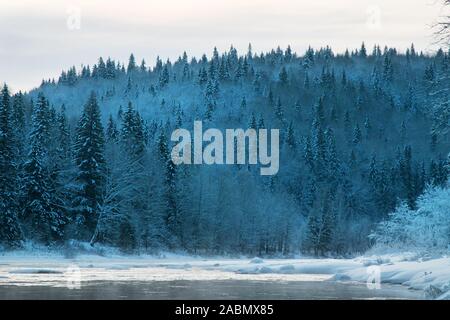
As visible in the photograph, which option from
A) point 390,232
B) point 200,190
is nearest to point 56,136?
point 200,190

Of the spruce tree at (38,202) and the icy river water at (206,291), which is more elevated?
the icy river water at (206,291)

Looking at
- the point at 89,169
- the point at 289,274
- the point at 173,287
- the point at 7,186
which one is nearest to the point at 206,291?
the point at 173,287

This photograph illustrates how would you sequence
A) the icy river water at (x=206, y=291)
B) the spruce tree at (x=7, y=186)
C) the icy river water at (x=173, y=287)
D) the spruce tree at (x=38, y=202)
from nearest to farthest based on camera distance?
the icy river water at (x=206, y=291) → the icy river water at (x=173, y=287) → the spruce tree at (x=7, y=186) → the spruce tree at (x=38, y=202)

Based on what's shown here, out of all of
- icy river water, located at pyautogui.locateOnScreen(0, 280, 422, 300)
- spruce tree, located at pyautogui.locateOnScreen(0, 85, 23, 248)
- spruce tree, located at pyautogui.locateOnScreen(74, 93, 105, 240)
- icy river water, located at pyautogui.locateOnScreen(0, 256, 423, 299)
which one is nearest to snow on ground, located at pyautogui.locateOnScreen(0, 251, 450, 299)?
icy river water, located at pyautogui.locateOnScreen(0, 256, 423, 299)

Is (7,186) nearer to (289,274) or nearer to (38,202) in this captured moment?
(38,202)

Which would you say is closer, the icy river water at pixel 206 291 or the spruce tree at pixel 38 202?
the icy river water at pixel 206 291

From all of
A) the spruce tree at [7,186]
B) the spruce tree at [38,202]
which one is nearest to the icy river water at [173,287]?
the spruce tree at [7,186]

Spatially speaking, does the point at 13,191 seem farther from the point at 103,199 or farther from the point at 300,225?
the point at 300,225

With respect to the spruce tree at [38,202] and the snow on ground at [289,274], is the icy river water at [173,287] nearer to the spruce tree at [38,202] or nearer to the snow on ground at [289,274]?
the snow on ground at [289,274]

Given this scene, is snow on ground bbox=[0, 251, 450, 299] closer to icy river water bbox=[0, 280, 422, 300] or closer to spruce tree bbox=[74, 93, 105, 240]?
icy river water bbox=[0, 280, 422, 300]

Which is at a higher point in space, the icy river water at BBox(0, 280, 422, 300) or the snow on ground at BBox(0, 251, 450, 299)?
the icy river water at BBox(0, 280, 422, 300)

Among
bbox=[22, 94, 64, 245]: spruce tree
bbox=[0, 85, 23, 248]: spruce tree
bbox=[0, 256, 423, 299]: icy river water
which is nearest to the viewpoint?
bbox=[0, 256, 423, 299]: icy river water
